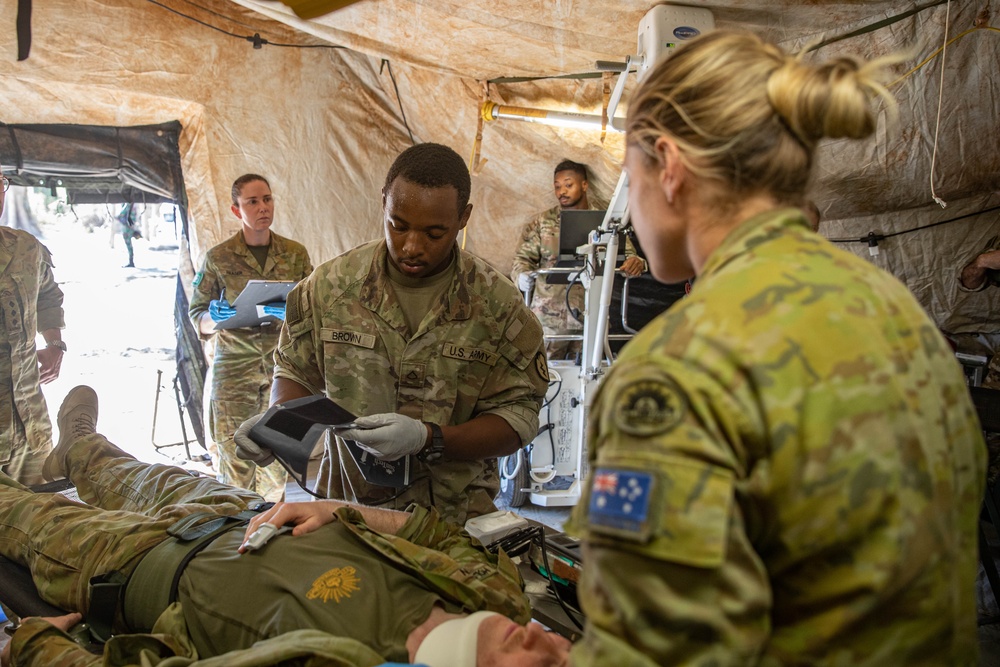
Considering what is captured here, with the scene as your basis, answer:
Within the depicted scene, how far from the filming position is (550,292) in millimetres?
4926

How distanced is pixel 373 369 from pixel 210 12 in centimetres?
326

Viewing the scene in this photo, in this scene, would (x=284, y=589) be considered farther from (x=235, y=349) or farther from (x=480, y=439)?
(x=235, y=349)

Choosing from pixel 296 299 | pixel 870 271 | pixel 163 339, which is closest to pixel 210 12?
pixel 296 299

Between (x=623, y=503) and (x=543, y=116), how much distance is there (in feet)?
12.1

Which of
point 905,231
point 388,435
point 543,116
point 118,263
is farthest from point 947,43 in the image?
point 118,263

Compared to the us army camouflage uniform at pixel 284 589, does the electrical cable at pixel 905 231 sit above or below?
above

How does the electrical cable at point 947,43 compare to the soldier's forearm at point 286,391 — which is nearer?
the soldier's forearm at point 286,391

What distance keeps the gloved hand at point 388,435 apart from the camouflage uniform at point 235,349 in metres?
2.36

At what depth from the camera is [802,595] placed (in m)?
0.76

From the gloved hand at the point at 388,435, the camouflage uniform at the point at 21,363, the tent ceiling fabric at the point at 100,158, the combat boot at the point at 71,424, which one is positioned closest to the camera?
the gloved hand at the point at 388,435

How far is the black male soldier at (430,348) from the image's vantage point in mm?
2029

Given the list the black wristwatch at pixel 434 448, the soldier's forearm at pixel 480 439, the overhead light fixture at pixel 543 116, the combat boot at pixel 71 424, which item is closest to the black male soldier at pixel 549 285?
the overhead light fixture at pixel 543 116

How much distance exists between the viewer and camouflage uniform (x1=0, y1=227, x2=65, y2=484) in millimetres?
3279

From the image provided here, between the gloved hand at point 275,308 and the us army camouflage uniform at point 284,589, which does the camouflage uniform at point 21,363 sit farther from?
the us army camouflage uniform at point 284,589
